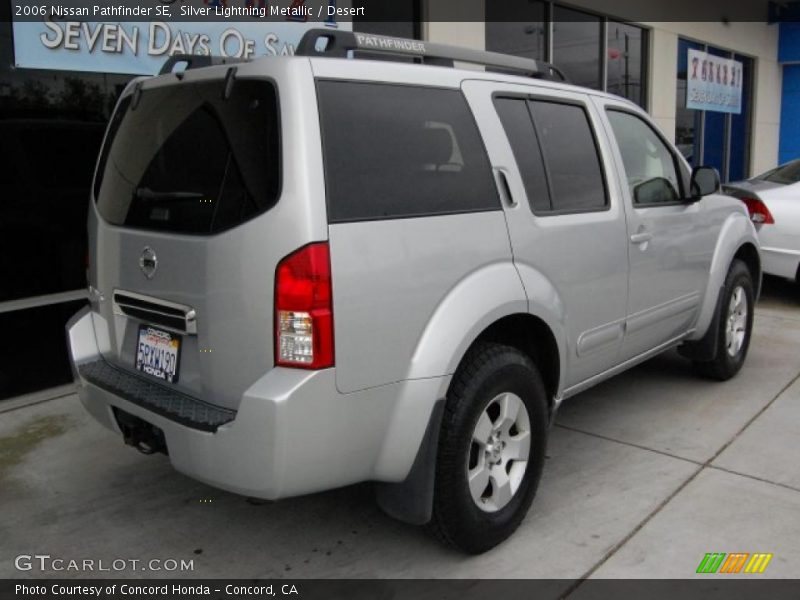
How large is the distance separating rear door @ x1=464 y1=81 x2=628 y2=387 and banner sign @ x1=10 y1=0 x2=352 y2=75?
2.41 m

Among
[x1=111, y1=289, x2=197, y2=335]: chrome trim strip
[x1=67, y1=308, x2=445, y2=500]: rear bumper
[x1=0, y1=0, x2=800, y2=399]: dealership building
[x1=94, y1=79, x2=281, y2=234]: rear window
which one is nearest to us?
[x1=67, y1=308, x2=445, y2=500]: rear bumper

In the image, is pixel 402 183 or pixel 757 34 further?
pixel 757 34

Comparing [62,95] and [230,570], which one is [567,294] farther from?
[62,95]

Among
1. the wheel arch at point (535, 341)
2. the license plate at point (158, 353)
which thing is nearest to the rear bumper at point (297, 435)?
the license plate at point (158, 353)

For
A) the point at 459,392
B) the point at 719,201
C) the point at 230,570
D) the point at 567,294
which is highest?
the point at 719,201

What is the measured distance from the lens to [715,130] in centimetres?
1484

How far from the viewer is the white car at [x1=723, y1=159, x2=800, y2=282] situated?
7199mm

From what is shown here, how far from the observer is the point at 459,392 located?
112 inches

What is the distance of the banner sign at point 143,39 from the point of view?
16.4ft

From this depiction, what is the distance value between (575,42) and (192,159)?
27.4 ft

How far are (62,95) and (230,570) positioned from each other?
11.9 feet

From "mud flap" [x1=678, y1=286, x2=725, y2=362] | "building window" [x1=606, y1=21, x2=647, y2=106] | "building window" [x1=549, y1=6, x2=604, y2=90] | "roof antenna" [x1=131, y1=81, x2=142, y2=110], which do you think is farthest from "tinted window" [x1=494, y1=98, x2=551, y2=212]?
"building window" [x1=606, y1=21, x2=647, y2=106]

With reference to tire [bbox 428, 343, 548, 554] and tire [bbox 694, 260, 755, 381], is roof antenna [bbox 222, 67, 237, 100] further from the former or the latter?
tire [bbox 694, 260, 755, 381]

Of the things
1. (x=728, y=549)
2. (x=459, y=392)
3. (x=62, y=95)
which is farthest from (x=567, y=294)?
(x=62, y=95)
